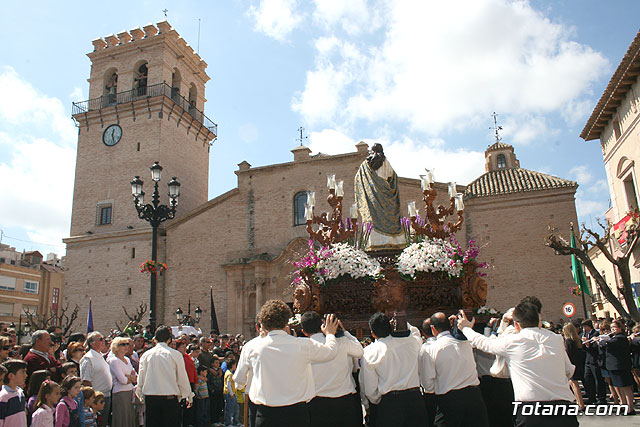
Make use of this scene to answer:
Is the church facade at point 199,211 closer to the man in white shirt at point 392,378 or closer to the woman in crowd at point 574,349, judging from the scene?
the woman in crowd at point 574,349

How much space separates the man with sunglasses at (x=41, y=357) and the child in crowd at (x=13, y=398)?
54.9 inches

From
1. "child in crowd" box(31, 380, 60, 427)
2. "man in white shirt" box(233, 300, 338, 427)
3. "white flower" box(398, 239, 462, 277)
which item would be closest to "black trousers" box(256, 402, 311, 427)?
"man in white shirt" box(233, 300, 338, 427)

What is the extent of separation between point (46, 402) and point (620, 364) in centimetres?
971

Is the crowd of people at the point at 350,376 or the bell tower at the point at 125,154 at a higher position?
the bell tower at the point at 125,154

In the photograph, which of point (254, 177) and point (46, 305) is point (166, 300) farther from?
point (46, 305)

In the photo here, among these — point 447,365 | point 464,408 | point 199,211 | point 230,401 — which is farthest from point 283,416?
point 199,211

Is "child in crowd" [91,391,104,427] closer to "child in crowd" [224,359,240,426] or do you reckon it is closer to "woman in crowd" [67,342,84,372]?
"woman in crowd" [67,342,84,372]

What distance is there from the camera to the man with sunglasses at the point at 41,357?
6.90 metres

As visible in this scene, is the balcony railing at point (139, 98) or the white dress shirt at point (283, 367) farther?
the balcony railing at point (139, 98)

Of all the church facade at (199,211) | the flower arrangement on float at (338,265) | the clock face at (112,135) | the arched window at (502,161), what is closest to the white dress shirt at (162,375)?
the flower arrangement on float at (338,265)

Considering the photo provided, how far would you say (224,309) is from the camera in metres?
27.6

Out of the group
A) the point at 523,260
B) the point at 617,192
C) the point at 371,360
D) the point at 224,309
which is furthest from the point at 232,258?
the point at 371,360

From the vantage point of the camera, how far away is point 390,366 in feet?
17.0

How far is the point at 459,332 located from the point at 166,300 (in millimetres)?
25498
